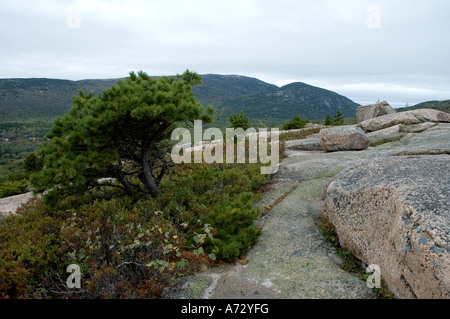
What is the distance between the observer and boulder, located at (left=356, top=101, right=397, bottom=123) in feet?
73.0

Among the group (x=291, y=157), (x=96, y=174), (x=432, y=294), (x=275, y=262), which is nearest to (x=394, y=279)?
(x=432, y=294)

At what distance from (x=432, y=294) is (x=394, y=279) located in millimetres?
669

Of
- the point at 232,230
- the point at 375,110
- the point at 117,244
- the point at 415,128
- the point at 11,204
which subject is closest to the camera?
the point at 117,244

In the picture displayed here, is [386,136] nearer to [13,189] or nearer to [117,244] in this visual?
[117,244]

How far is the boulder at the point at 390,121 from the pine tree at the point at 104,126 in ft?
48.3

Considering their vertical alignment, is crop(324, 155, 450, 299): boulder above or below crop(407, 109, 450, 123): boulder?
below

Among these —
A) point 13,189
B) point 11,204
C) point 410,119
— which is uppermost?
point 410,119

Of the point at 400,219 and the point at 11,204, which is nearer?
the point at 400,219

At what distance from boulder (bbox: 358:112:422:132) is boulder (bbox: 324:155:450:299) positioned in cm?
1229

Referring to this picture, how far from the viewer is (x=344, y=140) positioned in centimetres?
1305

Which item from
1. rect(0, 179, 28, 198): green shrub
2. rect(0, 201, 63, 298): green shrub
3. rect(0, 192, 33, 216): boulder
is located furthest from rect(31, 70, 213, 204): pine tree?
rect(0, 179, 28, 198): green shrub

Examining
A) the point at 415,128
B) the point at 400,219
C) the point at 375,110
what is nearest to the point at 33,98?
the point at 375,110

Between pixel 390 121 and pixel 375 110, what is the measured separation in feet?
21.1

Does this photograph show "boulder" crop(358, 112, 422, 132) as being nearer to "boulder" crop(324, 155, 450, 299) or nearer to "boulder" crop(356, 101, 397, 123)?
"boulder" crop(356, 101, 397, 123)
